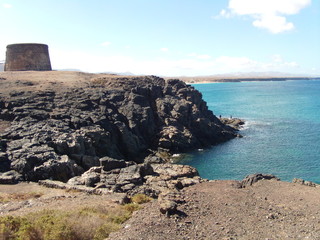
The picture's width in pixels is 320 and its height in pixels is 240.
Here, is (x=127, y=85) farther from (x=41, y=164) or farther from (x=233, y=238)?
(x=233, y=238)

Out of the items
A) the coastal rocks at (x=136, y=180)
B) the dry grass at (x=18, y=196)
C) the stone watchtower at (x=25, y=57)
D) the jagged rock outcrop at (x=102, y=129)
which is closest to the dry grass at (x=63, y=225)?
the dry grass at (x=18, y=196)

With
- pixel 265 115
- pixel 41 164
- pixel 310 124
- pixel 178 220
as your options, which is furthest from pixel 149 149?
pixel 265 115

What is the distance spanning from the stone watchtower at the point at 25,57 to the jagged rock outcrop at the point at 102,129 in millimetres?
13186

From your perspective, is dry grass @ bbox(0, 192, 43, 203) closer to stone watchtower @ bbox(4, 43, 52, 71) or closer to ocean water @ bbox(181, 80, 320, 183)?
ocean water @ bbox(181, 80, 320, 183)

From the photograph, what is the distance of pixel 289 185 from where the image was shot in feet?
80.3

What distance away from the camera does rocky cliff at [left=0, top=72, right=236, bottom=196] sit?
26.6 metres

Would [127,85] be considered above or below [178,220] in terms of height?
above

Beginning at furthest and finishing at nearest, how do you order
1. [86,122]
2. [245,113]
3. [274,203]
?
[245,113], [86,122], [274,203]

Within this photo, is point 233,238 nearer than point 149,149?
Yes

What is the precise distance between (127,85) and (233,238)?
46.5 meters

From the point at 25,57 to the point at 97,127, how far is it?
30.1m

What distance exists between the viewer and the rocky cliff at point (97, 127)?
26.6 meters

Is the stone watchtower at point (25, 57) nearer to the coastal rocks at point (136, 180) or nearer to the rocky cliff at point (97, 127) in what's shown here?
the rocky cliff at point (97, 127)

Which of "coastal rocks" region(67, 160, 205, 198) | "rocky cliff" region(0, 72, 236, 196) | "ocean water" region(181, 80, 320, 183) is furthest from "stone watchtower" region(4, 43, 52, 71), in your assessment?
"coastal rocks" region(67, 160, 205, 198)
